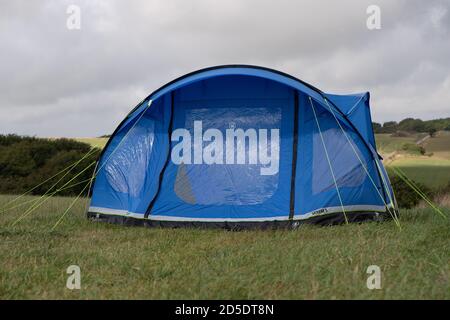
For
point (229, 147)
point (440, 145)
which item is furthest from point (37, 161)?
point (440, 145)

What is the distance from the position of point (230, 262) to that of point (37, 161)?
2035cm

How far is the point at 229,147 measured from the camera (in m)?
6.78

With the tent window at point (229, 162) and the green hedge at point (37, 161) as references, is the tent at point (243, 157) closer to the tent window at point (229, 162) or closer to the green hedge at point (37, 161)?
the tent window at point (229, 162)

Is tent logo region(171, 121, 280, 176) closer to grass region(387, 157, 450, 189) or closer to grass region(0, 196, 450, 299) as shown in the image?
grass region(0, 196, 450, 299)

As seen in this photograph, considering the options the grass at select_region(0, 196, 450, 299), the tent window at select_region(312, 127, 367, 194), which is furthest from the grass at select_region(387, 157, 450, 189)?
the grass at select_region(0, 196, 450, 299)

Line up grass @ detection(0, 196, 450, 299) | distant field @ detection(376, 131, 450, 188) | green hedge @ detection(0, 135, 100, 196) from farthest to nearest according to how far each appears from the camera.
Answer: green hedge @ detection(0, 135, 100, 196) < distant field @ detection(376, 131, 450, 188) < grass @ detection(0, 196, 450, 299)

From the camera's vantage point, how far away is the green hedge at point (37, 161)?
20.5 meters

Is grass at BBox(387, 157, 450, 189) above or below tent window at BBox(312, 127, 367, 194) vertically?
below

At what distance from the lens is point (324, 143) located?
6539mm

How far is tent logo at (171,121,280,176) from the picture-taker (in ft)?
21.9

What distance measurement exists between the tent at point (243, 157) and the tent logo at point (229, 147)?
0.5 inches

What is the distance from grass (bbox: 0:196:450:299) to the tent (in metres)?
0.46

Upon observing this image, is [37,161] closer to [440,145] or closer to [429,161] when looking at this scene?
[429,161]
